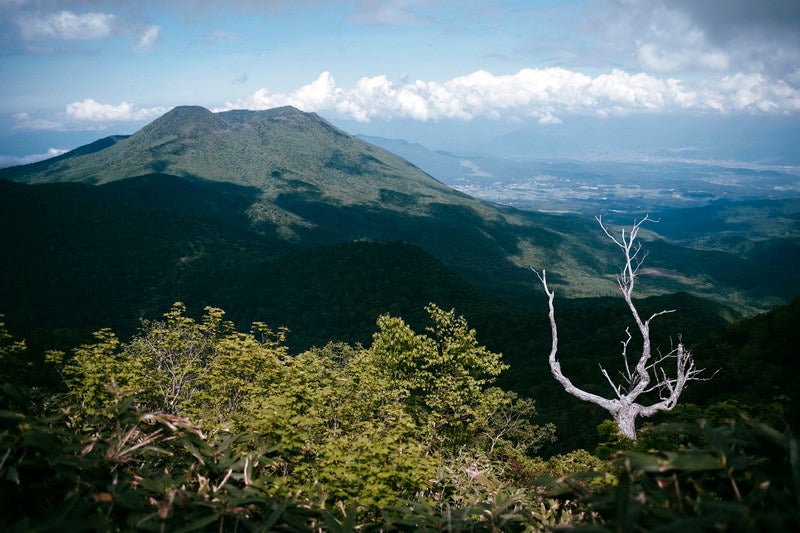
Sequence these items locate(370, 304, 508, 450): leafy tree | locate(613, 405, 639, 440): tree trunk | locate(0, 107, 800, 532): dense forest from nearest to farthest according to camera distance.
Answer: locate(0, 107, 800, 532): dense forest → locate(613, 405, 639, 440): tree trunk → locate(370, 304, 508, 450): leafy tree

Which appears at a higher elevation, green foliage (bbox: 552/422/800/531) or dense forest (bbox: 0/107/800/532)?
green foliage (bbox: 552/422/800/531)

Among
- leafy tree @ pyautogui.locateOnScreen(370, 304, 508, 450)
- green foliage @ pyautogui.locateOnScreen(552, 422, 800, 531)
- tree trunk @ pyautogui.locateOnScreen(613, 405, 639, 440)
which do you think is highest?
green foliage @ pyautogui.locateOnScreen(552, 422, 800, 531)

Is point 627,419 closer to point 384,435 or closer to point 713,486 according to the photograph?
point 384,435

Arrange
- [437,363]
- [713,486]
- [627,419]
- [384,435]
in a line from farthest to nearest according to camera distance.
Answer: [437,363], [384,435], [627,419], [713,486]

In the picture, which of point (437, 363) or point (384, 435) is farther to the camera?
point (437, 363)

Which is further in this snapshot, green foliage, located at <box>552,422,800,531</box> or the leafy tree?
the leafy tree

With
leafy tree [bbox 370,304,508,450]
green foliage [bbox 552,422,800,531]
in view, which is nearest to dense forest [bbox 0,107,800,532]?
green foliage [bbox 552,422,800,531]

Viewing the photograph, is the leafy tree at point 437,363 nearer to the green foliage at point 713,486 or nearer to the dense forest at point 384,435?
the dense forest at point 384,435

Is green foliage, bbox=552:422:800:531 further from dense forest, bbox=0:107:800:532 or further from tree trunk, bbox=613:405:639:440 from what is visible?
tree trunk, bbox=613:405:639:440

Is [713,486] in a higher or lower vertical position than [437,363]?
higher

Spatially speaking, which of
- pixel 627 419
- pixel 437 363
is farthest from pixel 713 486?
pixel 437 363

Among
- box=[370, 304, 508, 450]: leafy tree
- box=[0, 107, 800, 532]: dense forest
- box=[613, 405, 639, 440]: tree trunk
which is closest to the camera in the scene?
box=[0, 107, 800, 532]: dense forest

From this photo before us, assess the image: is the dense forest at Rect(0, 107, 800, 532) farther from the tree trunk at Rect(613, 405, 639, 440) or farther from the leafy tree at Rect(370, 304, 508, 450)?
the tree trunk at Rect(613, 405, 639, 440)

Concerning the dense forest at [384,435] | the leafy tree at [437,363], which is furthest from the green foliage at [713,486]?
the leafy tree at [437,363]
